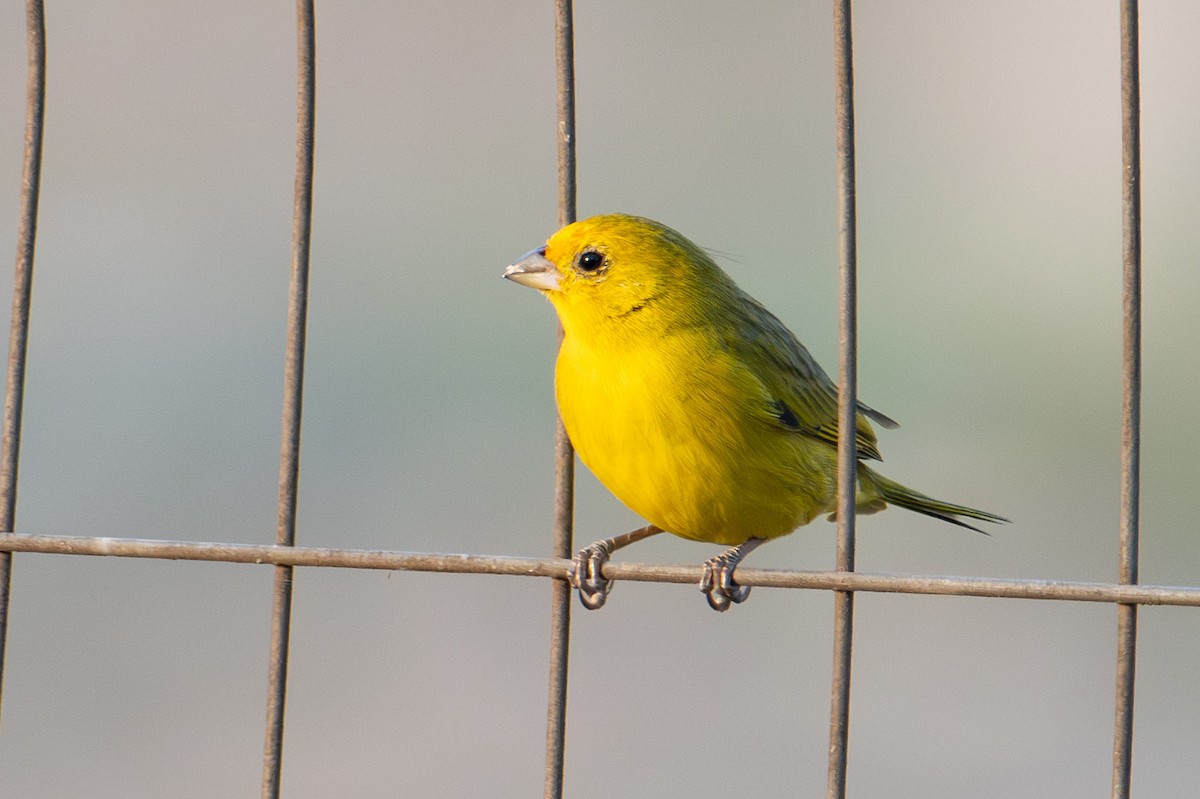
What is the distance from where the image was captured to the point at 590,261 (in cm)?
366

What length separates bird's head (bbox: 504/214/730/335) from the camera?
358 cm

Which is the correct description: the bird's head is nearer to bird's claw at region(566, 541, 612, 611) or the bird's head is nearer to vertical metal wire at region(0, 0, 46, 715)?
bird's claw at region(566, 541, 612, 611)

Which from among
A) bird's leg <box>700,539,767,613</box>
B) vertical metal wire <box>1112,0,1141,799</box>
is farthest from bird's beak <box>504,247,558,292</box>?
vertical metal wire <box>1112,0,1141,799</box>

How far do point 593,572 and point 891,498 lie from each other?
1721 mm

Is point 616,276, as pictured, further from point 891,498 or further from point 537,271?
point 891,498

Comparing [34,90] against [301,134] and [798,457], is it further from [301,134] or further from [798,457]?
[798,457]

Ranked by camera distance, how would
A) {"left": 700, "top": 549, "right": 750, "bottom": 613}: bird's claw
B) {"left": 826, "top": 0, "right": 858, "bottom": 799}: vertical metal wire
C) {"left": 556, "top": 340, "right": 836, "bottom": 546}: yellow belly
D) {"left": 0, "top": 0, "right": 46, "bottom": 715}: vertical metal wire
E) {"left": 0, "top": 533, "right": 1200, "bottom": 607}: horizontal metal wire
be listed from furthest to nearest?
{"left": 556, "top": 340, "right": 836, "bottom": 546}: yellow belly
{"left": 0, "top": 0, "right": 46, "bottom": 715}: vertical metal wire
{"left": 700, "top": 549, "right": 750, "bottom": 613}: bird's claw
{"left": 826, "top": 0, "right": 858, "bottom": 799}: vertical metal wire
{"left": 0, "top": 533, "right": 1200, "bottom": 607}: horizontal metal wire

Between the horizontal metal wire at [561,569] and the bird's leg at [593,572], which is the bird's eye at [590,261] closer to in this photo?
the bird's leg at [593,572]

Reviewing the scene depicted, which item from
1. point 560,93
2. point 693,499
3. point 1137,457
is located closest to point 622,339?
point 693,499

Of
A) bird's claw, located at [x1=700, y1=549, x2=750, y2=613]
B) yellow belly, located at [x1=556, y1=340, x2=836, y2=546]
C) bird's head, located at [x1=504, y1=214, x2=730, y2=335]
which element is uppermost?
bird's head, located at [x1=504, y1=214, x2=730, y2=335]

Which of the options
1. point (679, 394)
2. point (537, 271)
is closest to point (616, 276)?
point (537, 271)

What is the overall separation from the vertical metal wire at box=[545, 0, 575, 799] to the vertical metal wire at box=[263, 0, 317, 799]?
0.49 meters

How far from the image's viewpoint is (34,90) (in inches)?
115

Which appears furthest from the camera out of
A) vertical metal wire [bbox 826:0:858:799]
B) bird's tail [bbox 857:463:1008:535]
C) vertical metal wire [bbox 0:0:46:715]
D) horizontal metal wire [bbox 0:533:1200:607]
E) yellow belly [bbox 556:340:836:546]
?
bird's tail [bbox 857:463:1008:535]
